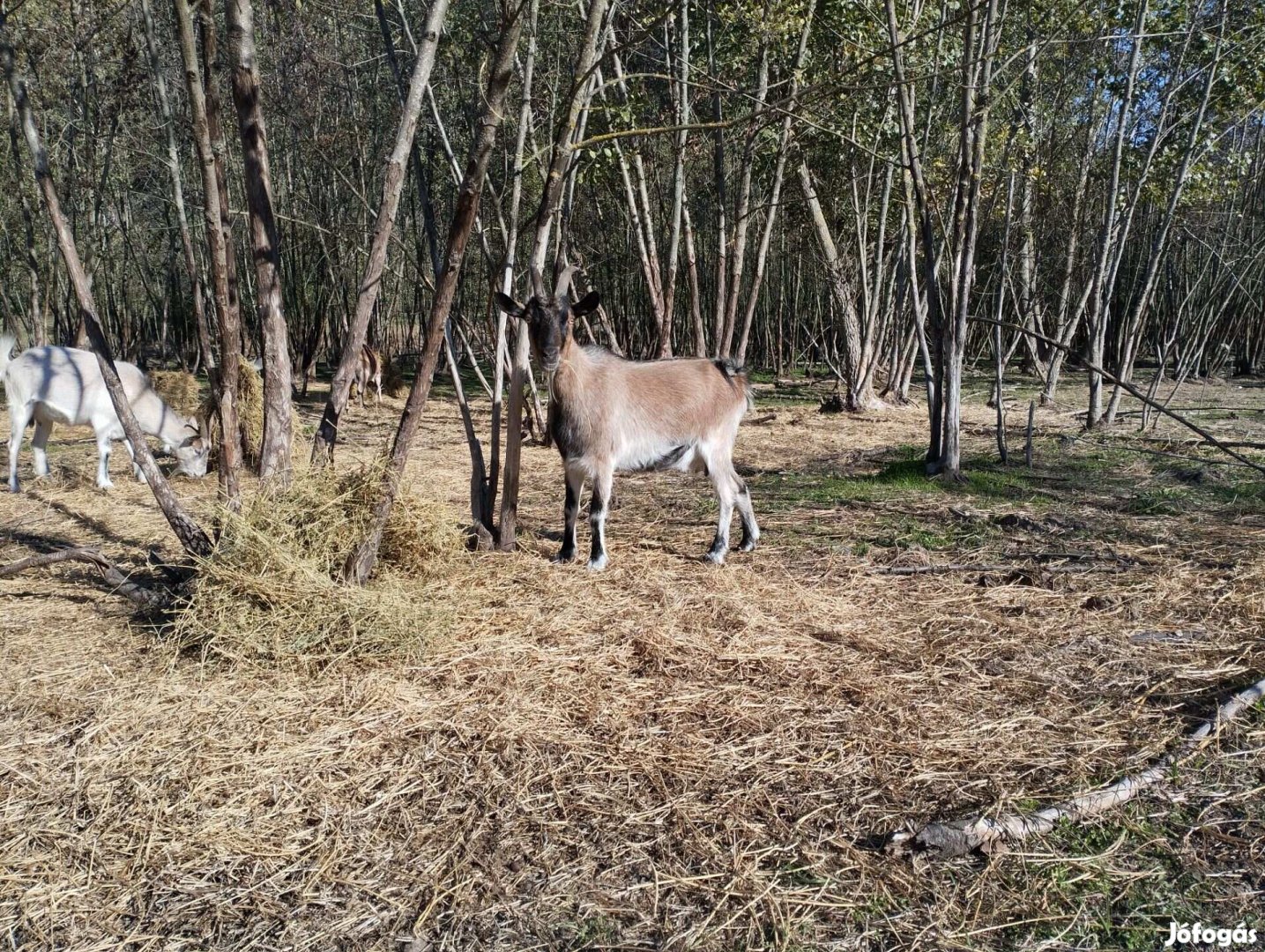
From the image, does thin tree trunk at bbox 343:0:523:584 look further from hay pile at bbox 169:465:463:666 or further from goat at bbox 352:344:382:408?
goat at bbox 352:344:382:408

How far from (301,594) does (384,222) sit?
1.91m

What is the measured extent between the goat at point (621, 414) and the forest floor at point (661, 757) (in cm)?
50

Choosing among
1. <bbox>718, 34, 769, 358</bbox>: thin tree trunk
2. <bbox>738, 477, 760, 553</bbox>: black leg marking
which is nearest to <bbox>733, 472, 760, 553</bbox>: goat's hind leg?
<bbox>738, 477, 760, 553</bbox>: black leg marking

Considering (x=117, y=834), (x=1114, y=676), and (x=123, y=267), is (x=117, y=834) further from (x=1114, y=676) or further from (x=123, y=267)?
(x=123, y=267)

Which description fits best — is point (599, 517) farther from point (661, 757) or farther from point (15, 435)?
point (15, 435)

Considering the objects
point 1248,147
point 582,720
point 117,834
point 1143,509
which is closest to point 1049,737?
point 582,720

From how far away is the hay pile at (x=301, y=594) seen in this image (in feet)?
14.4

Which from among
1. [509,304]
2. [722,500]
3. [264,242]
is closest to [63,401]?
[264,242]

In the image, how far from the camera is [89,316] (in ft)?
16.3

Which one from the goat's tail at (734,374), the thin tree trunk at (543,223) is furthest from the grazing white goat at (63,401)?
the goat's tail at (734,374)

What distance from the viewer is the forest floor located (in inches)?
109

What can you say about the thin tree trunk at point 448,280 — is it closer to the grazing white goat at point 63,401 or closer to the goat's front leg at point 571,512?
the goat's front leg at point 571,512

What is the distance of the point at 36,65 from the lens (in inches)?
534

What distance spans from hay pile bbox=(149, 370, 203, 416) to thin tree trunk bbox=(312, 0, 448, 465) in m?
10.3
